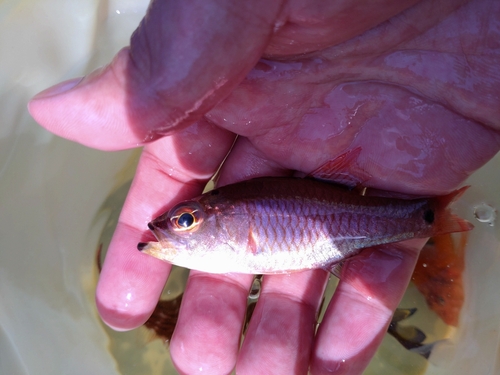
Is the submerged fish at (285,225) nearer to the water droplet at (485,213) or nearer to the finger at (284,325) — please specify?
the finger at (284,325)

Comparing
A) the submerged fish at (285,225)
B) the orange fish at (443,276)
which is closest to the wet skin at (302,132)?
the submerged fish at (285,225)

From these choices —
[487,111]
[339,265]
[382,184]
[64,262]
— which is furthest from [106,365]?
[487,111]

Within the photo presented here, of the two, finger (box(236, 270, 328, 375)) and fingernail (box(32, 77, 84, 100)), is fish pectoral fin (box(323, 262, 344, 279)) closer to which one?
finger (box(236, 270, 328, 375))

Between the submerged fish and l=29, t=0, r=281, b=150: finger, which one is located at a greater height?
l=29, t=0, r=281, b=150: finger

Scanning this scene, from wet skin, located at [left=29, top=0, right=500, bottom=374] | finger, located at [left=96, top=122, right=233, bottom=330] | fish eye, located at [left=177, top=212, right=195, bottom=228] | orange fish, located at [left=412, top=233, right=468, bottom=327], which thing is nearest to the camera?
wet skin, located at [left=29, top=0, right=500, bottom=374]

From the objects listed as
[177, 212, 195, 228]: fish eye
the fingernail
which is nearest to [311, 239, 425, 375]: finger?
[177, 212, 195, 228]: fish eye

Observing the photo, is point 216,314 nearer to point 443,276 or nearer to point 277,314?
point 277,314

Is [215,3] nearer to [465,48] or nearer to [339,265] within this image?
[465,48]

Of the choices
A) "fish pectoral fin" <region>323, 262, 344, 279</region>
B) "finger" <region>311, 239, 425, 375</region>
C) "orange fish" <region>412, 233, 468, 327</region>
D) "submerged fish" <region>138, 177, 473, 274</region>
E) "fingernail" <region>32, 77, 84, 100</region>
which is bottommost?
"orange fish" <region>412, 233, 468, 327</region>
